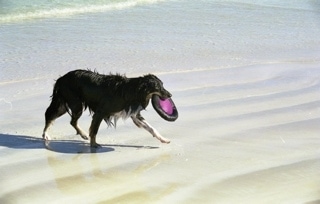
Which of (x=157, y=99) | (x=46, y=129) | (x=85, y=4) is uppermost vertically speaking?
(x=157, y=99)

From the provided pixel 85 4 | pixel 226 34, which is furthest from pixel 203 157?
pixel 85 4

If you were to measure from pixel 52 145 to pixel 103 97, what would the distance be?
26.1 inches

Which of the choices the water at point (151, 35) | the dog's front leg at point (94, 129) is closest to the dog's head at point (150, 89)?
the dog's front leg at point (94, 129)

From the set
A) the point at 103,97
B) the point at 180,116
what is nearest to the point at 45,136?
the point at 103,97

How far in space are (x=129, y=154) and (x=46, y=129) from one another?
985mm

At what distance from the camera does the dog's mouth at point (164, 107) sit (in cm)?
673

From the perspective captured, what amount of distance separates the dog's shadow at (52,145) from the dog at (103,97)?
86mm

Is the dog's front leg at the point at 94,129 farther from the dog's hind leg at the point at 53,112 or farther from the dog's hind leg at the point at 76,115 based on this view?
the dog's hind leg at the point at 53,112

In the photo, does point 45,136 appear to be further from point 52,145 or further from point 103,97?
point 103,97

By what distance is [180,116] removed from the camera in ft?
25.2

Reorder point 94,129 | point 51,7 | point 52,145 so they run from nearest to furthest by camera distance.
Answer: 1. point 94,129
2. point 52,145
3. point 51,7

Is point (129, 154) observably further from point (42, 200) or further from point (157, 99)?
point (42, 200)

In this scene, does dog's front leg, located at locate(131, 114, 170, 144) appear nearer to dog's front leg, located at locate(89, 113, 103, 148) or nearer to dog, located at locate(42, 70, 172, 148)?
dog, located at locate(42, 70, 172, 148)

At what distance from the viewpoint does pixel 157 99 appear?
22.2ft
